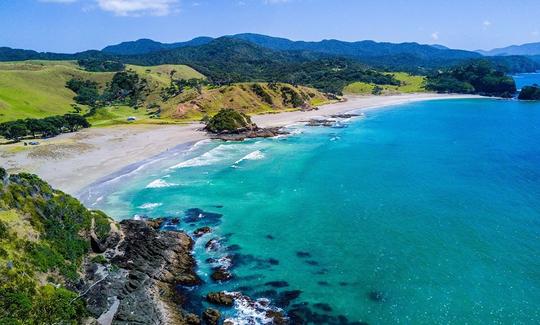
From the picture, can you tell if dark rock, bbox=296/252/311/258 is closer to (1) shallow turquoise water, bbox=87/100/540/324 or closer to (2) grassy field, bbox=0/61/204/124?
(1) shallow turquoise water, bbox=87/100/540/324

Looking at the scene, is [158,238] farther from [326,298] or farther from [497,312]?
[497,312]

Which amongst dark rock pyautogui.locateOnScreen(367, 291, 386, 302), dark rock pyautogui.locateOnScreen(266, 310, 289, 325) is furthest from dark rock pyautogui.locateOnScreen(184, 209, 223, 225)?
dark rock pyautogui.locateOnScreen(367, 291, 386, 302)

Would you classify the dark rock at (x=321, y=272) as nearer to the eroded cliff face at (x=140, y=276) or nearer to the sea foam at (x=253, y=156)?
the eroded cliff face at (x=140, y=276)

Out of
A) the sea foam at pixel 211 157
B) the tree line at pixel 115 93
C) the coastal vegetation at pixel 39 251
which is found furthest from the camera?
the tree line at pixel 115 93

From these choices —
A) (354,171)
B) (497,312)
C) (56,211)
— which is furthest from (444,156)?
(56,211)

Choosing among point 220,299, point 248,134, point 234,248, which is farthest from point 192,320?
point 248,134

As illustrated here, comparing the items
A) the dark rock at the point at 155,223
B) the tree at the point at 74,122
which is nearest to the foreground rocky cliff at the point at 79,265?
the dark rock at the point at 155,223
